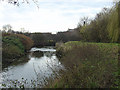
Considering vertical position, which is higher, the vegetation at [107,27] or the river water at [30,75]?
the vegetation at [107,27]

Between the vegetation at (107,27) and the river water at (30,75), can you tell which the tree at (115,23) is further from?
the river water at (30,75)

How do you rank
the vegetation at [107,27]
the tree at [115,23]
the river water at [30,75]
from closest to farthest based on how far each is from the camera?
1. the river water at [30,75]
2. the tree at [115,23]
3. the vegetation at [107,27]

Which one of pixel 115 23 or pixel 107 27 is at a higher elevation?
pixel 115 23

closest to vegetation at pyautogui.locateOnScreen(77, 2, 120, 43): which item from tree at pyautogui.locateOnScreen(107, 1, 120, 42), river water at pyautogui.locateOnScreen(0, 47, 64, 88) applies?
tree at pyautogui.locateOnScreen(107, 1, 120, 42)

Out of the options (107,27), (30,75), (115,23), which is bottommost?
(30,75)

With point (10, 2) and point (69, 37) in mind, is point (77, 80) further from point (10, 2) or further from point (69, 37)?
point (69, 37)

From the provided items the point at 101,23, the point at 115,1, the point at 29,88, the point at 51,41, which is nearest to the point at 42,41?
the point at 51,41

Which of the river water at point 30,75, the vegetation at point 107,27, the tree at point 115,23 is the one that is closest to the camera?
the river water at point 30,75

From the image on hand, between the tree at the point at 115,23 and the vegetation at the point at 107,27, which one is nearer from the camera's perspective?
the tree at the point at 115,23

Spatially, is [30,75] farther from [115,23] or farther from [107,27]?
[115,23]

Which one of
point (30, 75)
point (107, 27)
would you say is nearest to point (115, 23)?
point (107, 27)

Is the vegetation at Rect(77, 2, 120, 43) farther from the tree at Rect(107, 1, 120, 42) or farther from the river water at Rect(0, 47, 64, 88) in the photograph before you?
the river water at Rect(0, 47, 64, 88)

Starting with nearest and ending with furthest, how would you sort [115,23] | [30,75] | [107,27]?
[30,75] → [115,23] → [107,27]

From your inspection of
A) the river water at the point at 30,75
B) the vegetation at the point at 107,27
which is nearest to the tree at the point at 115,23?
the vegetation at the point at 107,27
